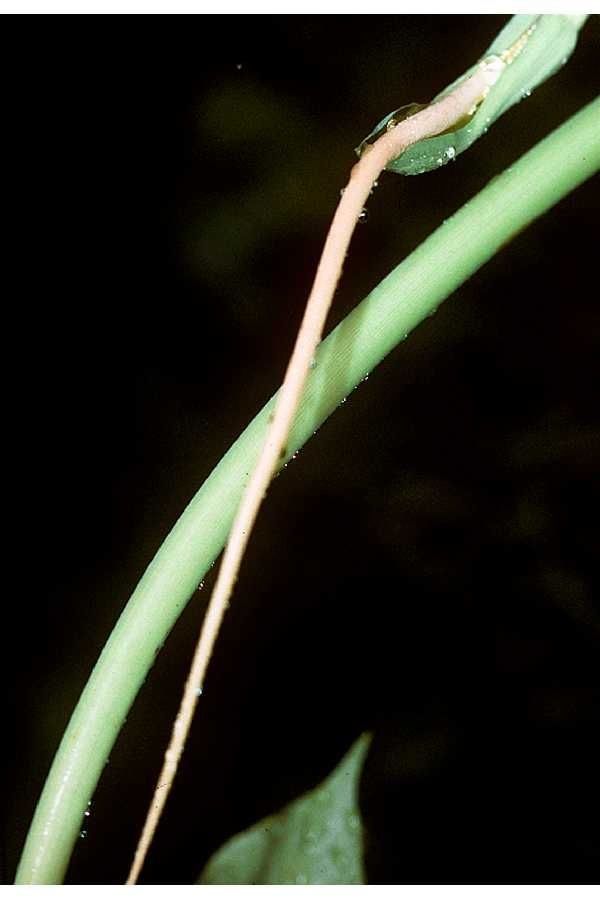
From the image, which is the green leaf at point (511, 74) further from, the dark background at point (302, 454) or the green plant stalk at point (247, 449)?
the dark background at point (302, 454)

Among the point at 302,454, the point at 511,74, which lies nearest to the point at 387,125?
the point at 511,74

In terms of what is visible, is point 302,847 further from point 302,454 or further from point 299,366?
point 299,366

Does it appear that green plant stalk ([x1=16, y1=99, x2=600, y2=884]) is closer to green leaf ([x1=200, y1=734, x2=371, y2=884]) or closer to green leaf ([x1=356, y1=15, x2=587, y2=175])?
green leaf ([x1=356, y1=15, x2=587, y2=175])

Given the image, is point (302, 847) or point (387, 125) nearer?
point (387, 125)

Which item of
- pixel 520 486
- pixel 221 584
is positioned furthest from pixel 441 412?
pixel 221 584
